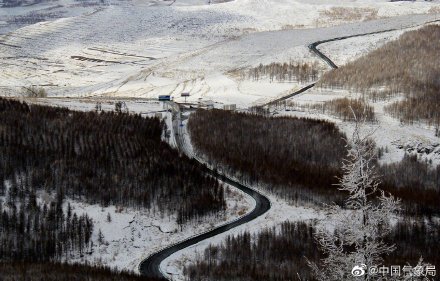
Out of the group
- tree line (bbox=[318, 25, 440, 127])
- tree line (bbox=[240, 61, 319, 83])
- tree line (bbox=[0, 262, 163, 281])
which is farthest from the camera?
tree line (bbox=[240, 61, 319, 83])

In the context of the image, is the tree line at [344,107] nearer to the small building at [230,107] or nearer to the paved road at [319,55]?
the paved road at [319,55]

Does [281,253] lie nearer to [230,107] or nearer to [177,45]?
[230,107]

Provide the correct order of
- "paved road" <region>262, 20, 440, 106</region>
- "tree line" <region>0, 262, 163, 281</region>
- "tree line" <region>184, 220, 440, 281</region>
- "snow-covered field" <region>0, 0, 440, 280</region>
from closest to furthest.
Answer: "tree line" <region>0, 262, 163, 281</region> < "tree line" <region>184, 220, 440, 281</region> < "snow-covered field" <region>0, 0, 440, 280</region> < "paved road" <region>262, 20, 440, 106</region>

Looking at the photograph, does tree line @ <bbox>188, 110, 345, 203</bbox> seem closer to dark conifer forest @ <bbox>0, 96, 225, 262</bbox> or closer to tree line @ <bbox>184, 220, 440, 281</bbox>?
dark conifer forest @ <bbox>0, 96, 225, 262</bbox>

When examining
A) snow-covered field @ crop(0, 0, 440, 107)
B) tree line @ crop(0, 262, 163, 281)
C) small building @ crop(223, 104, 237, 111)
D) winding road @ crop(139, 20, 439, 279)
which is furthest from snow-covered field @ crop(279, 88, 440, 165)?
tree line @ crop(0, 262, 163, 281)

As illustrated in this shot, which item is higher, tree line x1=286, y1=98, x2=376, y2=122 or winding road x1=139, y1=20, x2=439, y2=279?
tree line x1=286, y1=98, x2=376, y2=122

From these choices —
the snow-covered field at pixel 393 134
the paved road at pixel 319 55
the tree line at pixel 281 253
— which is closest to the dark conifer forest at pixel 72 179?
the tree line at pixel 281 253
